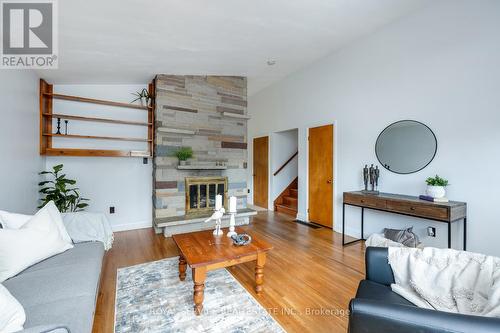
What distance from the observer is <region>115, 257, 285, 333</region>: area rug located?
65.7 inches

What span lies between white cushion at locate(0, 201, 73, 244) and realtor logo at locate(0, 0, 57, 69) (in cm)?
155

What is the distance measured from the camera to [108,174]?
3881mm

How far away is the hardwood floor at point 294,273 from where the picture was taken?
70.4 inches

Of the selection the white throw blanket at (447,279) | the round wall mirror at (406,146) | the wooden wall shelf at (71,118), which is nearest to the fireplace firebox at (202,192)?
the wooden wall shelf at (71,118)

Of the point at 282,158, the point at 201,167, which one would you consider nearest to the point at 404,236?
the point at 201,167

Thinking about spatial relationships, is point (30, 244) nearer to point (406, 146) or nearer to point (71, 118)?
point (71, 118)

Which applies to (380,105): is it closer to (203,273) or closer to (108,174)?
(203,273)

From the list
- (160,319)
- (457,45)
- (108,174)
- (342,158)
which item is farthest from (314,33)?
(108,174)

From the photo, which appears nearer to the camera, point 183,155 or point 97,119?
point 97,119

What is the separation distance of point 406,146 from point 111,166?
4.53 metres

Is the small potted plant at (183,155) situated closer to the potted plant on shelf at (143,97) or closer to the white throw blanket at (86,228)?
the potted plant on shelf at (143,97)

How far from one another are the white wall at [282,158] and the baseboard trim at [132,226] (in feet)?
9.68

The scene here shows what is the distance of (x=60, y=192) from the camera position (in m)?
3.26

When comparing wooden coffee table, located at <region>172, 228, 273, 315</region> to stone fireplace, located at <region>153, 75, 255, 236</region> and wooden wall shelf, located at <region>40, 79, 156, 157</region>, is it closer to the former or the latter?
stone fireplace, located at <region>153, 75, 255, 236</region>
